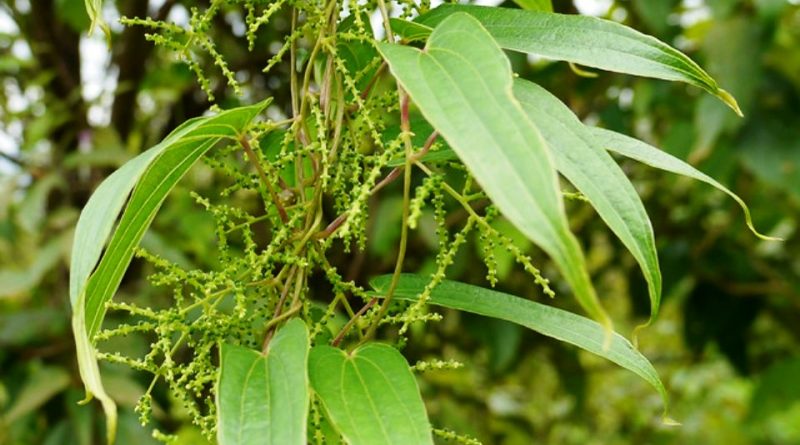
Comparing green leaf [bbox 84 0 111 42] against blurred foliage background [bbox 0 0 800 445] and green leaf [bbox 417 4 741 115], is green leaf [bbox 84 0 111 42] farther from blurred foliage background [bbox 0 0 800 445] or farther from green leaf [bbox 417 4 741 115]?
blurred foliage background [bbox 0 0 800 445]

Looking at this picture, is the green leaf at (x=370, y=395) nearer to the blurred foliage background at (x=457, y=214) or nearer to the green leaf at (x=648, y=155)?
the green leaf at (x=648, y=155)

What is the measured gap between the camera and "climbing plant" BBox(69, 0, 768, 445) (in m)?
0.32

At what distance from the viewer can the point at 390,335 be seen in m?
1.46

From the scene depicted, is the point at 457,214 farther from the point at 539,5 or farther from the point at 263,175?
the point at 263,175

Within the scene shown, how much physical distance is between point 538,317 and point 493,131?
6.0 inches

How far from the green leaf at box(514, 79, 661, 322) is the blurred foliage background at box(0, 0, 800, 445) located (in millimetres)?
682

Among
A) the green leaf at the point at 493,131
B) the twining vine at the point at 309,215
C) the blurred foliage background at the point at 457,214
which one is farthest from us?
the blurred foliage background at the point at 457,214

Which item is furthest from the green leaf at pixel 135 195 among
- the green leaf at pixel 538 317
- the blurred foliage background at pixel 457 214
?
the blurred foliage background at pixel 457 214

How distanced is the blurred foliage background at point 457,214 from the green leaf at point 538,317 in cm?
62

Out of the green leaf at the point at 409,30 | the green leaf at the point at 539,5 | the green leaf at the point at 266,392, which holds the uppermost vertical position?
the green leaf at the point at 409,30

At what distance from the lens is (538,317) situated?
1.45 feet

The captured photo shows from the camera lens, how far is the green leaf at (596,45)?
1.34 ft

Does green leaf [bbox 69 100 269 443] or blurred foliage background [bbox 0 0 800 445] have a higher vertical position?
green leaf [bbox 69 100 269 443]

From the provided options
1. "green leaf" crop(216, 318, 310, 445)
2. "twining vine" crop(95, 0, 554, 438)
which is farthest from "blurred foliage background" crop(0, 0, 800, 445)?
"green leaf" crop(216, 318, 310, 445)
